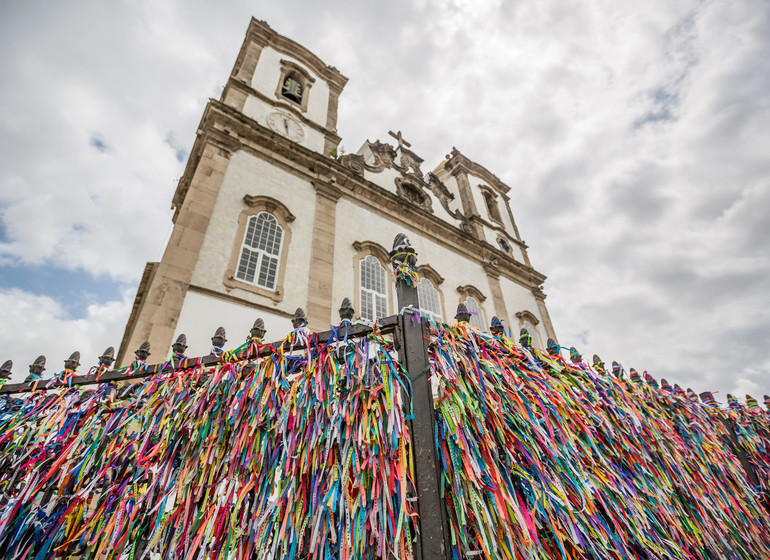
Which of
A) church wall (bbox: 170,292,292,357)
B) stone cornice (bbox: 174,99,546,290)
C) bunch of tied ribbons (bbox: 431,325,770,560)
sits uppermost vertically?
stone cornice (bbox: 174,99,546,290)

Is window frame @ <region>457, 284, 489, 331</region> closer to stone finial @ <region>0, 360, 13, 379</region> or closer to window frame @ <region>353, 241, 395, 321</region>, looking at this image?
window frame @ <region>353, 241, 395, 321</region>

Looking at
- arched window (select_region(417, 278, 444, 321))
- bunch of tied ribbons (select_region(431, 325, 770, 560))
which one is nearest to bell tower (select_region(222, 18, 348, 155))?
arched window (select_region(417, 278, 444, 321))

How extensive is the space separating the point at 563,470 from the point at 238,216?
342 inches

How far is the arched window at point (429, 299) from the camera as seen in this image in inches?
460

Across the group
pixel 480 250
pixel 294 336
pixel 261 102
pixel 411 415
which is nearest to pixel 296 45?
pixel 261 102

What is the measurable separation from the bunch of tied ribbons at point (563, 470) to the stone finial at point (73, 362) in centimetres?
406

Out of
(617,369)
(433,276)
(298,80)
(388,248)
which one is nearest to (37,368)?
(617,369)

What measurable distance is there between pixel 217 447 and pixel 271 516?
0.71 meters

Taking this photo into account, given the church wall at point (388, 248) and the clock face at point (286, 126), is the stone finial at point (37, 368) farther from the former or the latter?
the clock face at point (286, 126)

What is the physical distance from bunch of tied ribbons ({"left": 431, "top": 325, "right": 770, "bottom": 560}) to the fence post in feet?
0.54

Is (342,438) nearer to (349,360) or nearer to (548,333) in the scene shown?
(349,360)

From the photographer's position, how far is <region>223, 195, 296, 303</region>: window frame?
776cm

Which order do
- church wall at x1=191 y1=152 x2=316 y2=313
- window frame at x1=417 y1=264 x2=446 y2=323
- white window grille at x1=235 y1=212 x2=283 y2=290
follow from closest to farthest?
church wall at x1=191 y1=152 x2=316 y2=313
white window grille at x1=235 y1=212 x2=283 y2=290
window frame at x1=417 y1=264 x2=446 y2=323

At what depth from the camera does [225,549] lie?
6.88ft
